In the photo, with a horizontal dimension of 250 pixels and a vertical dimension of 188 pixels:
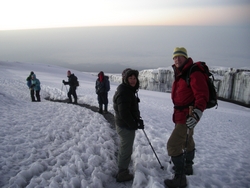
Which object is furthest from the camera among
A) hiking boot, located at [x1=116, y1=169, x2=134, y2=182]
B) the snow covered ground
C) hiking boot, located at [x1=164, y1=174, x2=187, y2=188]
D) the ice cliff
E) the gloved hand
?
the ice cliff

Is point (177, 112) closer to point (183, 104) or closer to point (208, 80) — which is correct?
point (183, 104)

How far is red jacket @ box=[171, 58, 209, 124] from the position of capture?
10.5 ft

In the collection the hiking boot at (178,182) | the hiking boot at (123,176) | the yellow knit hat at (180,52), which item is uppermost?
the yellow knit hat at (180,52)

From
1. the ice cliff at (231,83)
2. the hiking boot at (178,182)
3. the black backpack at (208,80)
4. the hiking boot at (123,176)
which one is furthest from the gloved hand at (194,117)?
the ice cliff at (231,83)

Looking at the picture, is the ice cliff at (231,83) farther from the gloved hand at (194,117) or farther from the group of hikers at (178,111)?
the gloved hand at (194,117)

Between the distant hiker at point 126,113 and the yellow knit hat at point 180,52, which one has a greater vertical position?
the yellow knit hat at point 180,52

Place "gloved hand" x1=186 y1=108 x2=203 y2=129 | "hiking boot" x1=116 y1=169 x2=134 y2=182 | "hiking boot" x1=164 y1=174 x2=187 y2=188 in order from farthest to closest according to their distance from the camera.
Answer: "hiking boot" x1=116 y1=169 x2=134 y2=182 → "hiking boot" x1=164 y1=174 x2=187 y2=188 → "gloved hand" x1=186 y1=108 x2=203 y2=129

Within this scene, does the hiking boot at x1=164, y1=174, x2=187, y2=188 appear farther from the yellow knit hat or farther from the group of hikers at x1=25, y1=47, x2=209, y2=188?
the yellow knit hat

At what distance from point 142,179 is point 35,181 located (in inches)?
98.6

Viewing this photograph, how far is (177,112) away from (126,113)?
1.16 m

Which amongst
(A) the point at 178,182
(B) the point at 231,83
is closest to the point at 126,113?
(A) the point at 178,182

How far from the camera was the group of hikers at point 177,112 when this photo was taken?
3264 mm

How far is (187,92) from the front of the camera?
352 cm

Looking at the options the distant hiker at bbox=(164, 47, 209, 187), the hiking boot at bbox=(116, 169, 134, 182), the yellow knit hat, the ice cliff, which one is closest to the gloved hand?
the distant hiker at bbox=(164, 47, 209, 187)
